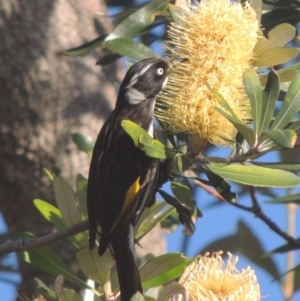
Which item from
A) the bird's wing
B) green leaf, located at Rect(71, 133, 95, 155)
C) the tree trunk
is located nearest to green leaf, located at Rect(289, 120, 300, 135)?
the bird's wing

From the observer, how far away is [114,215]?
260 centimetres

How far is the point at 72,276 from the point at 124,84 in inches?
26.8

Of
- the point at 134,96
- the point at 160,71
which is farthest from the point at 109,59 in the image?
the point at 160,71

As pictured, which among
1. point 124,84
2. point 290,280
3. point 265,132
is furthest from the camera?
point 290,280

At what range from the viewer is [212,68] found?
234 cm

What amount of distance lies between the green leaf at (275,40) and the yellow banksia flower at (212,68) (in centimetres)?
4

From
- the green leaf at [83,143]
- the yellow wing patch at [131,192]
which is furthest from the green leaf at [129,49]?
the yellow wing patch at [131,192]

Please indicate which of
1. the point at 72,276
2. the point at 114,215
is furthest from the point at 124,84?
the point at 72,276

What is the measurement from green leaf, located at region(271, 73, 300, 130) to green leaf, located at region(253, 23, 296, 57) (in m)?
0.18

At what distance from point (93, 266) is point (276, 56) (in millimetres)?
807

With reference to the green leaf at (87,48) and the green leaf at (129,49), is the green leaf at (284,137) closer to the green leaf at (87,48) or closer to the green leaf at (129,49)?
the green leaf at (129,49)

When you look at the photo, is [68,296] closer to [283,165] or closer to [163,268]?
[163,268]

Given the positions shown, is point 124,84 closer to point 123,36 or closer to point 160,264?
point 123,36

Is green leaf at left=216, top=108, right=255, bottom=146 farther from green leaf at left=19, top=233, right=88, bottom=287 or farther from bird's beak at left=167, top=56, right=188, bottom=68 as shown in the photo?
green leaf at left=19, top=233, right=88, bottom=287
